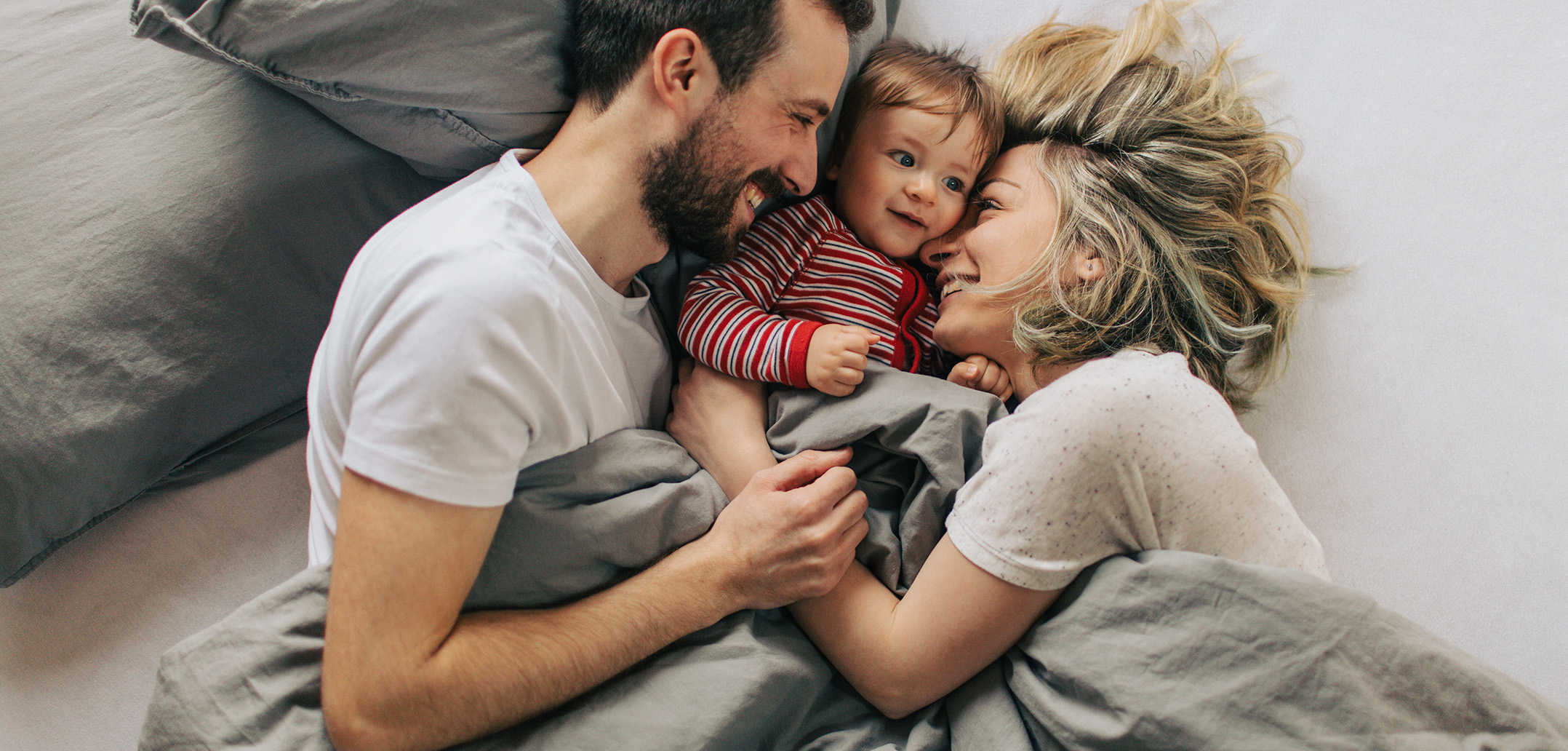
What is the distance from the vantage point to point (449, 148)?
1212 millimetres

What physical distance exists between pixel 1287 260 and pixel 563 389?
1.24 m

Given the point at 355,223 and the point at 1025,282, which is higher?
the point at 1025,282

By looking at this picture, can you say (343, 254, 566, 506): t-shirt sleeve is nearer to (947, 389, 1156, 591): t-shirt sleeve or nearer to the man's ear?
the man's ear

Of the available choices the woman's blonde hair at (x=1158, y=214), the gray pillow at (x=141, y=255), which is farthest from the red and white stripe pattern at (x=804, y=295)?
the gray pillow at (x=141, y=255)

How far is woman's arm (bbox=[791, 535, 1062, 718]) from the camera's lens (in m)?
0.98

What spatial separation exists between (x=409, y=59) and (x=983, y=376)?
3.29 ft

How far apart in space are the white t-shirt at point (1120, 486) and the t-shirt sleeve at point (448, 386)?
58 centimetres

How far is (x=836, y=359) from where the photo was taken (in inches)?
44.9

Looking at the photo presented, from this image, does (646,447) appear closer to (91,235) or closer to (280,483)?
(280,483)

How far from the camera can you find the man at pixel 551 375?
0.87 m

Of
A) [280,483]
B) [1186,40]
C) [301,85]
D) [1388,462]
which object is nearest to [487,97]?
[301,85]

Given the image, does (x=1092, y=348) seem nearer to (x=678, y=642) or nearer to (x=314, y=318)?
(x=678, y=642)

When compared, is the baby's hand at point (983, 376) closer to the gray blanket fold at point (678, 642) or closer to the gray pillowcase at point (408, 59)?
the gray blanket fold at point (678, 642)

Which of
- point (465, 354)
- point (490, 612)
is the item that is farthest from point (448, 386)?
point (490, 612)
